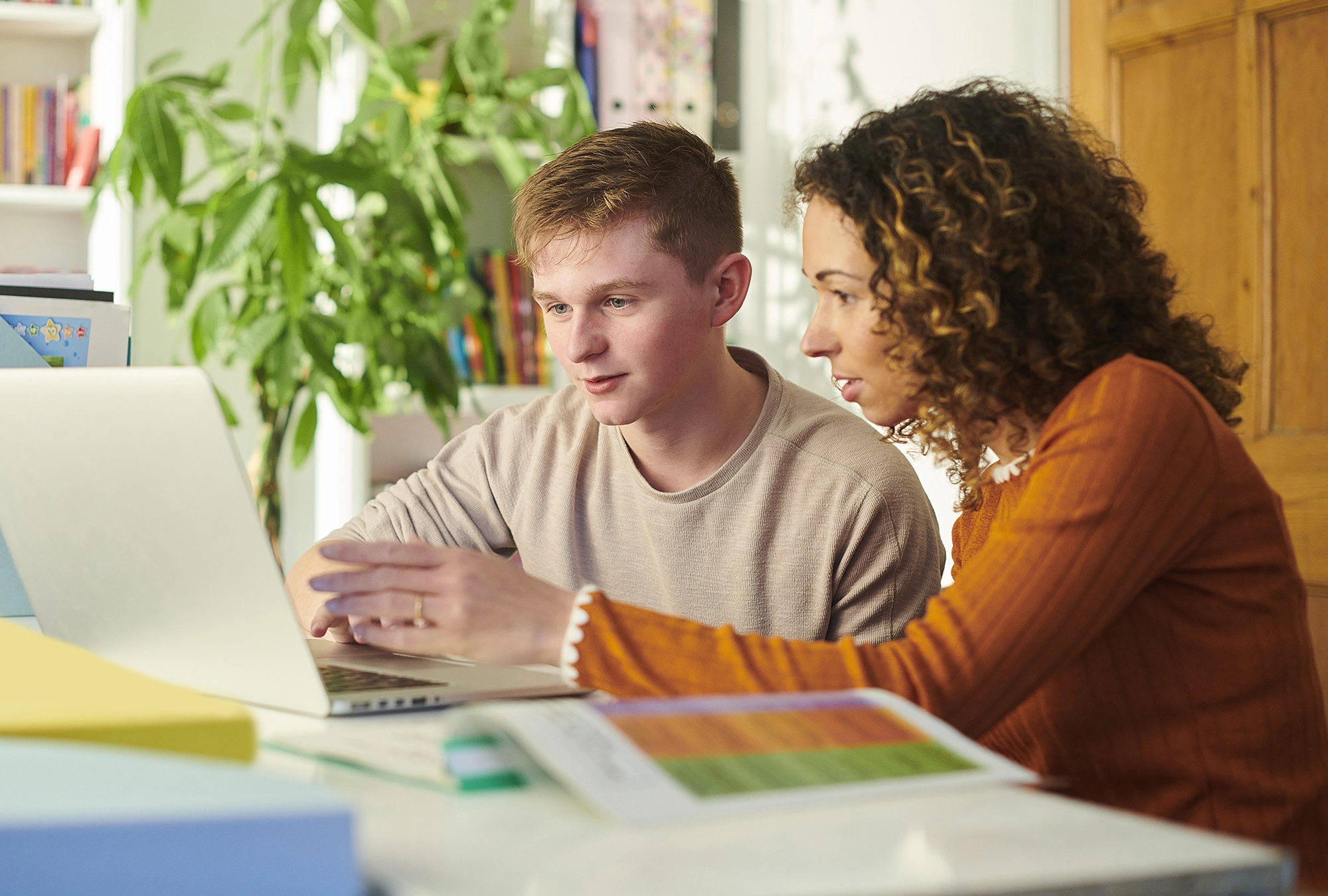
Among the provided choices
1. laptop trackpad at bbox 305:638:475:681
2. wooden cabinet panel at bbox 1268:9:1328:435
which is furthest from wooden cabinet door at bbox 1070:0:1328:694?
laptop trackpad at bbox 305:638:475:681

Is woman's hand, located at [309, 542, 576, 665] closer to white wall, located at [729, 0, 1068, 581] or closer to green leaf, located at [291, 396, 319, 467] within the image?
green leaf, located at [291, 396, 319, 467]

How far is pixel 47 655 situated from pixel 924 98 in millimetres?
785

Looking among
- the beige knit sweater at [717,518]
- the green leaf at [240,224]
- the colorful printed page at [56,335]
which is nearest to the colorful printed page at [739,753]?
the beige knit sweater at [717,518]

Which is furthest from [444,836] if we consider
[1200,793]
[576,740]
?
[1200,793]

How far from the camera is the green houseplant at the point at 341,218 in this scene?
84.3 inches

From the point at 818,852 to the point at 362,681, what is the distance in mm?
535

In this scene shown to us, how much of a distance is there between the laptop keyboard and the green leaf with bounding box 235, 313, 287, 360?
1.33 m

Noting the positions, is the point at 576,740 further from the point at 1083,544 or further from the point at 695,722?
the point at 1083,544

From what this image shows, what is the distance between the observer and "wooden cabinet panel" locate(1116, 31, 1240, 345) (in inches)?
81.0

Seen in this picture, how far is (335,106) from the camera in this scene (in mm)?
2891

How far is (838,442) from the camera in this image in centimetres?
141

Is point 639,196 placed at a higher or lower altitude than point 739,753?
higher

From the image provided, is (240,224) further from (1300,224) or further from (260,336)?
(1300,224)

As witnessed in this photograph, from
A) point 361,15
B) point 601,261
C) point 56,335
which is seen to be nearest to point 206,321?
point 361,15
